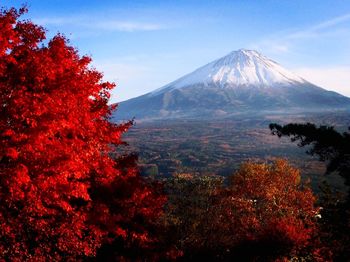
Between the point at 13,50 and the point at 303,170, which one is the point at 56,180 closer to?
the point at 13,50

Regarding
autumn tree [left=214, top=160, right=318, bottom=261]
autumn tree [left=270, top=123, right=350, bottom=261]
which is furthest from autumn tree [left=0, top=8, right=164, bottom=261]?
autumn tree [left=214, top=160, right=318, bottom=261]

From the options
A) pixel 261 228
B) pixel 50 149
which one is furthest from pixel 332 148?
pixel 261 228

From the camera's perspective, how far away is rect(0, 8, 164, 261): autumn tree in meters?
15.3

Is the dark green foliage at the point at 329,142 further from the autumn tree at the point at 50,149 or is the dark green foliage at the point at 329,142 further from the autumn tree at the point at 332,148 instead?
the autumn tree at the point at 50,149

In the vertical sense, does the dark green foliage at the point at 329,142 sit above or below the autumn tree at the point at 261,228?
above

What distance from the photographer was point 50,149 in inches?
627

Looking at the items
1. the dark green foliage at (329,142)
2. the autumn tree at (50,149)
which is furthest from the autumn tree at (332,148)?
the autumn tree at (50,149)

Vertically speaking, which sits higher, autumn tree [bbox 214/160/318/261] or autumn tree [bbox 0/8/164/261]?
autumn tree [bbox 0/8/164/261]

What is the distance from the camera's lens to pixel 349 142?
47.0 ft

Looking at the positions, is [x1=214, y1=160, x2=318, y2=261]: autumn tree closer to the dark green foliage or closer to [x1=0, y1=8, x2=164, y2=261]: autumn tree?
[x1=0, y1=8, x2=164, y2=261]: autumn tree

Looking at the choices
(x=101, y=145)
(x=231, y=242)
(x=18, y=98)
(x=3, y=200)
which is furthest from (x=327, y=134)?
(x=231, y=242)

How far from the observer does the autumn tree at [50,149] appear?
50.3ft

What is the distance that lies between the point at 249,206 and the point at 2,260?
67.1 ft

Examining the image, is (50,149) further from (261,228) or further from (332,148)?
(261,228)
